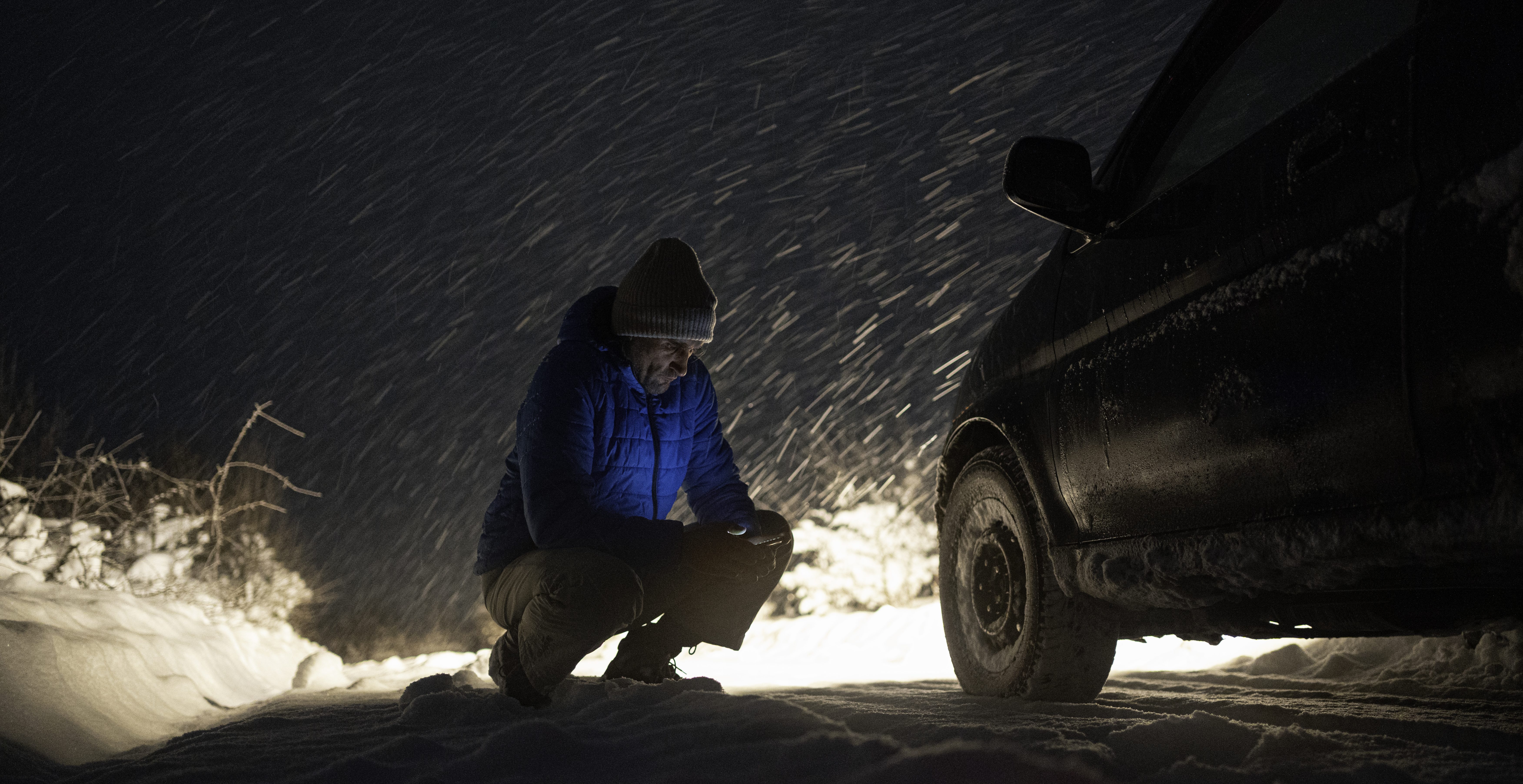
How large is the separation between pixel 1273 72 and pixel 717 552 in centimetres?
205

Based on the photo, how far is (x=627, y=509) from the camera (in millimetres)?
2934

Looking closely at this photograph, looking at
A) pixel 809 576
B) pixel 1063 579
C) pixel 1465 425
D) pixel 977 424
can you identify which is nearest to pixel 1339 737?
pixel 1063 579

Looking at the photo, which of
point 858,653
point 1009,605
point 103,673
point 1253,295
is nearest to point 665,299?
point 1009,605

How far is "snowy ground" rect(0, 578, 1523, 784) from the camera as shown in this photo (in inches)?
60.9

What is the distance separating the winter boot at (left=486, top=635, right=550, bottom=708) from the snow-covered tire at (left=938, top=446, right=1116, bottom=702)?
4.33 feet

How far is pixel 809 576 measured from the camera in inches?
363

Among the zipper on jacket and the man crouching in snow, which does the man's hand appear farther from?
the zipper on jacket

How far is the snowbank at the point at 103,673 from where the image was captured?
2141 mm

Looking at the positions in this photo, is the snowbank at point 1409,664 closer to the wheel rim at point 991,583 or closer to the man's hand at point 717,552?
the wheel rim at point 991,583

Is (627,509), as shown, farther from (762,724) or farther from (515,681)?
(762,724)

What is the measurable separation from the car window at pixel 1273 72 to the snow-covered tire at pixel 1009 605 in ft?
3.06

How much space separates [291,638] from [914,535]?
22.1ft

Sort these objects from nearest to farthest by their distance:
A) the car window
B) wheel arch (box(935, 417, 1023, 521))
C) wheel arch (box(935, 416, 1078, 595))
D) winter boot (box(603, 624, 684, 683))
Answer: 1. the car window
2. wheel arch (box(935, 416, 1078, 595))
3. wheel arch (box(935, 417, 1023, 521))
4. winter boot (box(603, 624, 684, 683))

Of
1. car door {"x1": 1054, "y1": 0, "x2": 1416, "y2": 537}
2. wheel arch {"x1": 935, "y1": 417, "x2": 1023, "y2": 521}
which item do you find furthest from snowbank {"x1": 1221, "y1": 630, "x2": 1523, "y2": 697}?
car door {"x1": 1054, "y1": 0, "x2": 1416, "y2": 537}
